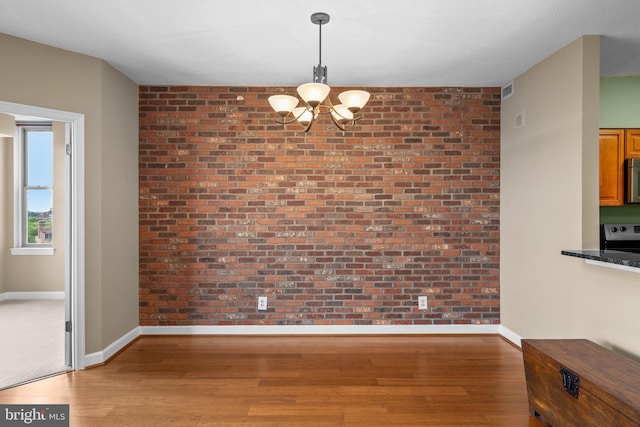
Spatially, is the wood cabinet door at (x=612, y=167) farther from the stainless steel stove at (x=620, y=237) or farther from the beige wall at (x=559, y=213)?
the beige wall at (x=559, y=213)

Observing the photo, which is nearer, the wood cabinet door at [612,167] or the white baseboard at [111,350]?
the white baseboard at [111,350]

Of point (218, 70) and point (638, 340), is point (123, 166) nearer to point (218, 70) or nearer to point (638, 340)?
point (218, 70)

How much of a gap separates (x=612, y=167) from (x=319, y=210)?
2.87 metres

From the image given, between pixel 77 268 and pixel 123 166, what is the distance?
3.28 ft

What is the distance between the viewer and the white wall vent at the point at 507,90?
12.3ft

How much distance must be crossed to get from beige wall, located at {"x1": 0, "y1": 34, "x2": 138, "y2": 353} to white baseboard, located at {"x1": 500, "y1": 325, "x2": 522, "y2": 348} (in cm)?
362

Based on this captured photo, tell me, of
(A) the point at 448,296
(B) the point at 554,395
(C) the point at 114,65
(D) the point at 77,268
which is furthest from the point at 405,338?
(C) the point at 114,65

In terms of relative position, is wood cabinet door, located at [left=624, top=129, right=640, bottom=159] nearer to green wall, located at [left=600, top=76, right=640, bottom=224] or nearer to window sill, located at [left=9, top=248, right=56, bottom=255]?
green wall, located at [left=600, top=76, right=640, bottom=224]

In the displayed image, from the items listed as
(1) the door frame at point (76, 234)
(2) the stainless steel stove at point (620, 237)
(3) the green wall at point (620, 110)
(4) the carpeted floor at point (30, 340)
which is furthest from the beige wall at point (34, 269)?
(3) the green wall at point (620, 110)

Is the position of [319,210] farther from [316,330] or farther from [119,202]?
[119,202]

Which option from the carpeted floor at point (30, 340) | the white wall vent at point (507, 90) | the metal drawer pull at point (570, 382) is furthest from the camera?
the white wall vent at point (507, 90)

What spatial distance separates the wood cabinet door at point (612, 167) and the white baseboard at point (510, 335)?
59.4 inches

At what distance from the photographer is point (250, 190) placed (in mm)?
3893

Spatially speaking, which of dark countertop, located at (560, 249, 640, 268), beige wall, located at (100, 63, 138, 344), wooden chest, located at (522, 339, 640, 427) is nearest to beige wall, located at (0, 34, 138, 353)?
beige wall, located at (100, 63, 138, 344)
